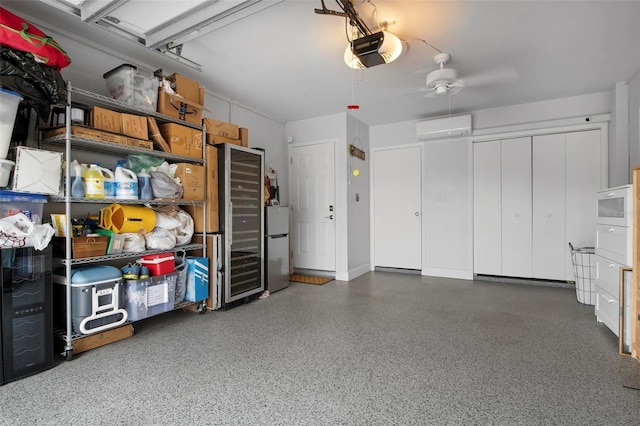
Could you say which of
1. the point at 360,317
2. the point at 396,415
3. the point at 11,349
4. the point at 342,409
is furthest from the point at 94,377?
the point at 360,317

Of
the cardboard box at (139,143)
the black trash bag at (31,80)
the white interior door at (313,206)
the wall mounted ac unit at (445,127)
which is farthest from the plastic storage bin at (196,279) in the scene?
the wall mounted ac unit at (445,127)

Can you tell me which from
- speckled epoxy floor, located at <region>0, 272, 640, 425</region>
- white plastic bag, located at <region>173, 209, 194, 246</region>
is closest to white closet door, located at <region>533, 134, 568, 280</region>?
speckled epoxy floor, located at <region>0, 272, 640, 425</region>

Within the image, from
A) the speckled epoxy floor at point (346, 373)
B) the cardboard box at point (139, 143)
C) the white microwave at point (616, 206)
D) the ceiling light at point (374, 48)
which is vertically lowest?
the speckled epoxy floor at point (346, 373)

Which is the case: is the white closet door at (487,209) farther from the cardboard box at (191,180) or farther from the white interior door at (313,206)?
the cardboard box at (191,180)

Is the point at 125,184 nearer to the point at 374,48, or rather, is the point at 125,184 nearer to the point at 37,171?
the point at 37,171

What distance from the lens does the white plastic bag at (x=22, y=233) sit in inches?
77.8

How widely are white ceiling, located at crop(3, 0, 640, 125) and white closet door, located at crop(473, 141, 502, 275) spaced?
2.48 ft

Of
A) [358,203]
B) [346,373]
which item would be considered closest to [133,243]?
[346,373]

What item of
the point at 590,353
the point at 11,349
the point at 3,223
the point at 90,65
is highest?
the point at 90,65

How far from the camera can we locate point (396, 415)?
1.66 m

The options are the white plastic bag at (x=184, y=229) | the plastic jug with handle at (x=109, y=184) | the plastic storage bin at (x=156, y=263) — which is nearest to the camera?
the plastic jug with handle at (x=109, y=184)

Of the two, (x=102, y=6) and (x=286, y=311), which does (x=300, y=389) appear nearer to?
(x=286, y=311)

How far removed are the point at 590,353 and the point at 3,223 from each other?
13.2 ft

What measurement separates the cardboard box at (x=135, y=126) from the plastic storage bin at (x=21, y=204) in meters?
0.80
